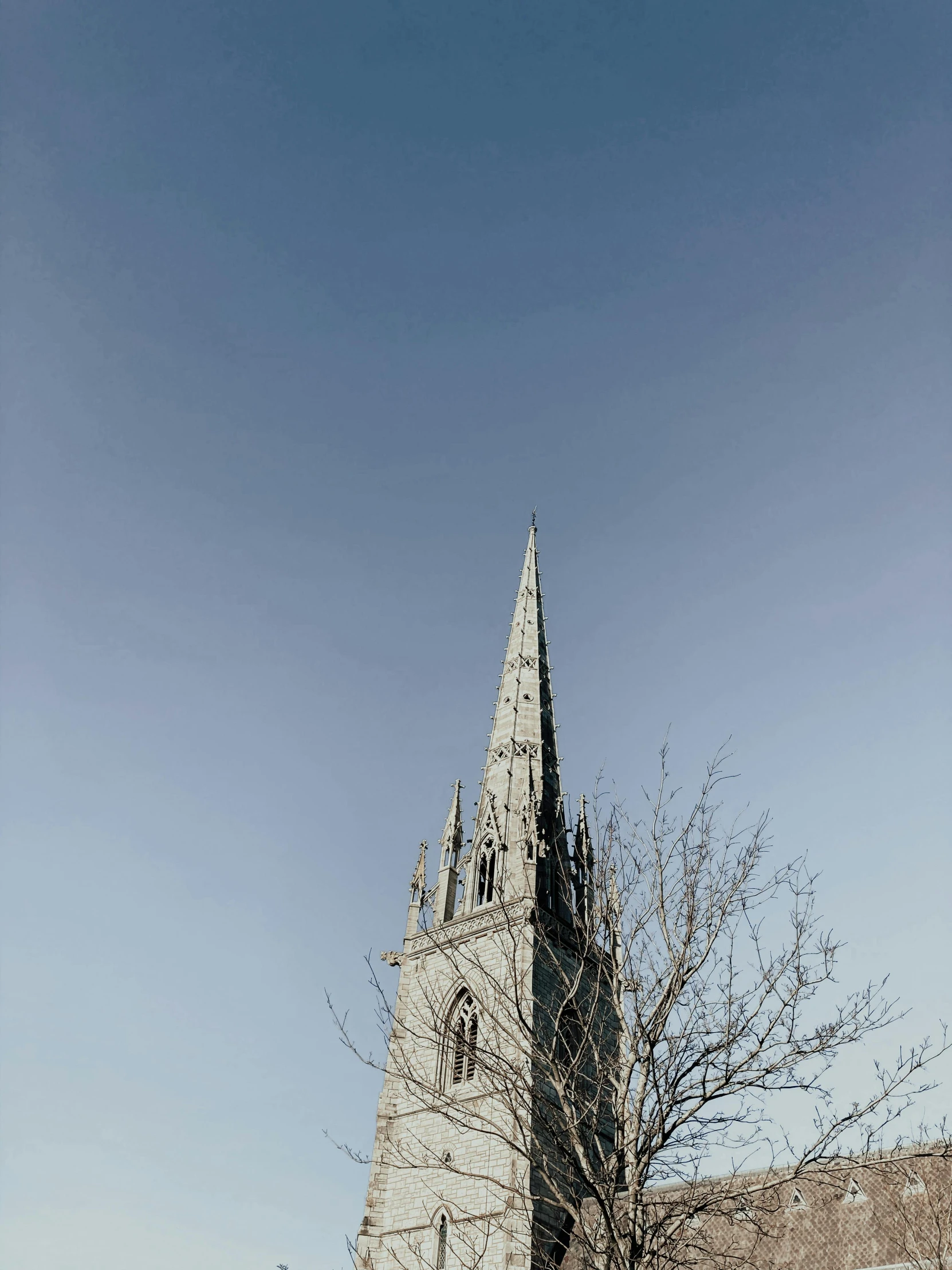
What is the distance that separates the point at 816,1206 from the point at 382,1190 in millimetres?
9085

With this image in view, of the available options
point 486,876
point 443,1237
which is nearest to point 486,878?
point 486,876

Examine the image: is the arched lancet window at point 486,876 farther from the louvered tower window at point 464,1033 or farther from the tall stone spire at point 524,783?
the louvered tower window at point 464,1033

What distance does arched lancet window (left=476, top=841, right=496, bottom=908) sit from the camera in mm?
27672

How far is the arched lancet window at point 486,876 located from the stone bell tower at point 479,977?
0.03m

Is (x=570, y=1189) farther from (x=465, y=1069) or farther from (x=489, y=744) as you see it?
(x=489, y=744)

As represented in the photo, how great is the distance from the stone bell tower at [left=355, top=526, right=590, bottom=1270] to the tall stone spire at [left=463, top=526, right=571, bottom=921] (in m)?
0.04

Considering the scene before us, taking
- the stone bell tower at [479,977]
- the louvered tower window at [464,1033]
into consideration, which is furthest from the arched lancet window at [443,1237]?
the louvered tower window at [464,1033]

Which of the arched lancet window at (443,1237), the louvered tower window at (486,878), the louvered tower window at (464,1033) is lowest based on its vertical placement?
the arched lancet window at (443,1237)

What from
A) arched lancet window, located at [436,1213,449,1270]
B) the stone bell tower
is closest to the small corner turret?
the stone bell tower

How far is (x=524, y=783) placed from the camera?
96.7 feet

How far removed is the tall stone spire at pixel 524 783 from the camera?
26797 millimetres

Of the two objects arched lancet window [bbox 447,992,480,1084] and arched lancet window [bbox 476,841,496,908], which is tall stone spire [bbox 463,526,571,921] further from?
arched lancet window [bbox 447,992,480,1084]

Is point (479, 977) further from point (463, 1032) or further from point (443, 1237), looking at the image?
point (443, 1237)

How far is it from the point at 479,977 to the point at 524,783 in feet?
20.6
